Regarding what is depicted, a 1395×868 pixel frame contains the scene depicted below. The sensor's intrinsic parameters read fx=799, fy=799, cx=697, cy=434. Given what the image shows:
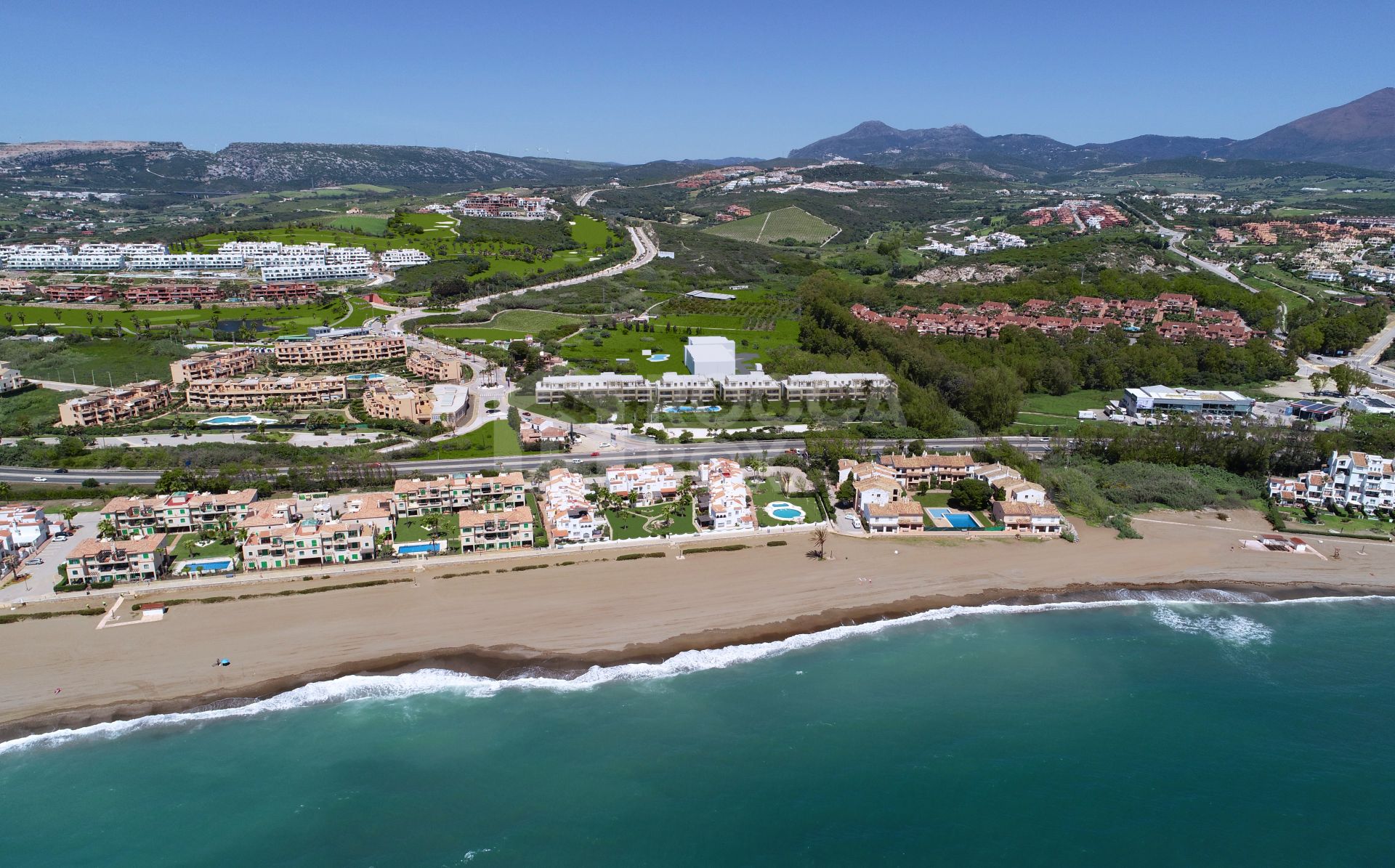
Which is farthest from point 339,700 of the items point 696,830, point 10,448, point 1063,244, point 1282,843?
point 1063,244

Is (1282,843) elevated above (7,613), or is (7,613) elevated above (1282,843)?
(7,613)

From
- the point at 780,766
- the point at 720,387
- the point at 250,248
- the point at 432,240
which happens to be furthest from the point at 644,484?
the point at 250,248

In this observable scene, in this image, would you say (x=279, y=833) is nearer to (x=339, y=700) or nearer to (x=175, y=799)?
(x=175, y=799)

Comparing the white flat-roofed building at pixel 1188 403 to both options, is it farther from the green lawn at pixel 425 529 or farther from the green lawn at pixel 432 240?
the green lawn at pixel 432 240

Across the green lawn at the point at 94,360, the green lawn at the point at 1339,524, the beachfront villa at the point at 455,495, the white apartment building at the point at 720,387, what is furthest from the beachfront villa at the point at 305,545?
the green lawn at the point at 1339,524

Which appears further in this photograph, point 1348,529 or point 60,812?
point 1348,529
